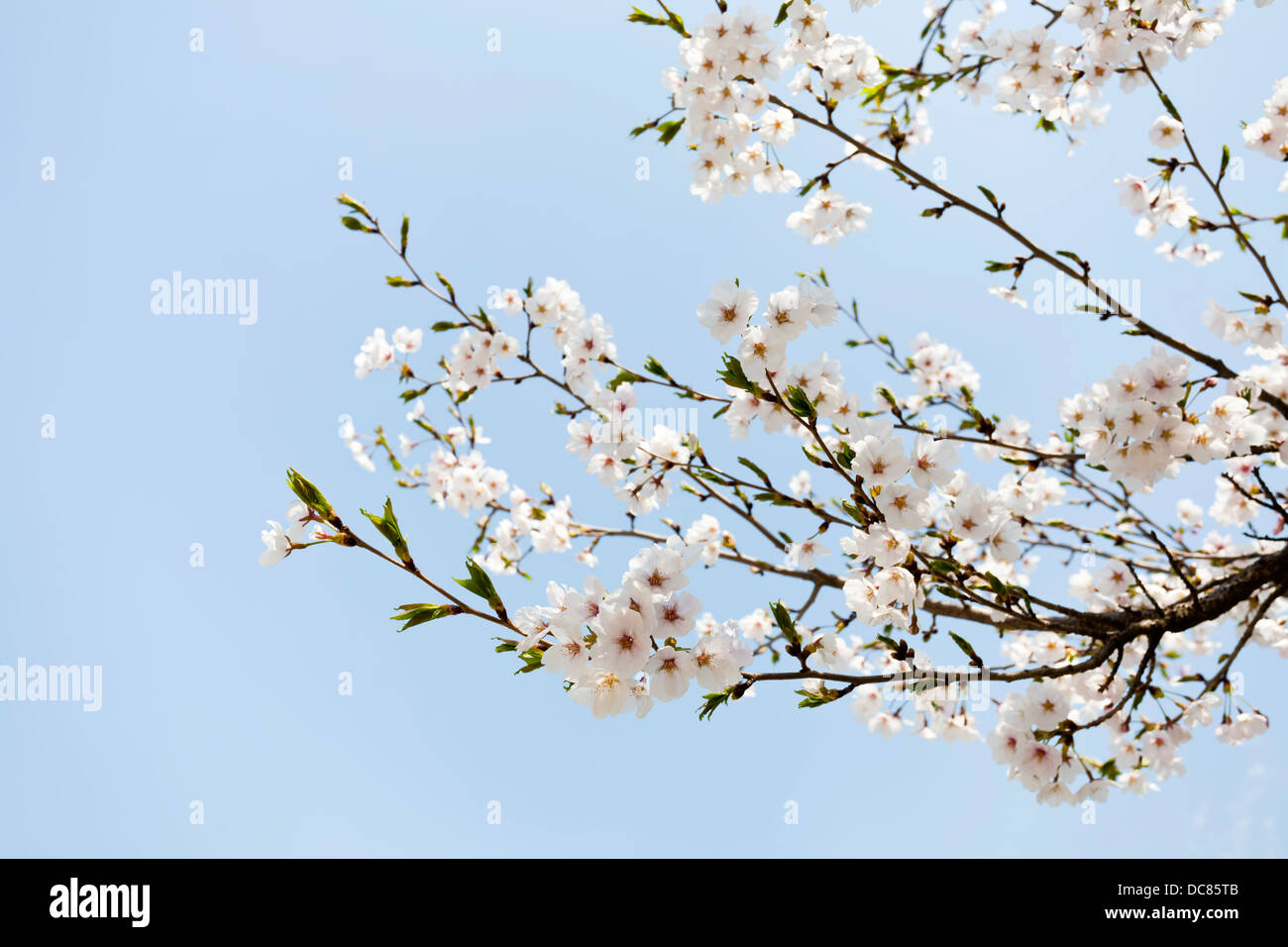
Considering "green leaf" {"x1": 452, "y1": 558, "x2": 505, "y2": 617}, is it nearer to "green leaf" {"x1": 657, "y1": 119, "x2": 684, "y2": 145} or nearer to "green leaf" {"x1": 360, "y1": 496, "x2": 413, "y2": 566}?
"green leaf" {"x1": 360, "y1": 496, "x2": 413, "y2": 566}

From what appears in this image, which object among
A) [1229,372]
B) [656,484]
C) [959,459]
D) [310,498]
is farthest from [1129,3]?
[310,498]

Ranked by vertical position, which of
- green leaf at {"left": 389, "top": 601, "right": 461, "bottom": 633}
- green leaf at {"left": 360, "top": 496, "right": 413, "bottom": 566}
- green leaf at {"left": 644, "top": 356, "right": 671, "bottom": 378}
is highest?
green leaf at {"left": 644, "top": 356, "right": 671, "bottom": 378}

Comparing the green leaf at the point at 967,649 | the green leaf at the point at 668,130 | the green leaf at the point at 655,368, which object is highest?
the green leaf at the point at 668,130

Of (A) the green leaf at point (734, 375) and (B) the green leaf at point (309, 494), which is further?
(A) the green leaf at point (734, 375)

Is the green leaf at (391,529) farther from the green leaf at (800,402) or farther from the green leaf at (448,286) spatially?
the green leaf at (448,286)

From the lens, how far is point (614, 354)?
394 centimetres

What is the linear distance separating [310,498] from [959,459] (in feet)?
6.38

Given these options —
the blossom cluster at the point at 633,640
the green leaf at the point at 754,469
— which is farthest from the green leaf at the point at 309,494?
the green leaf at the point at 754,469

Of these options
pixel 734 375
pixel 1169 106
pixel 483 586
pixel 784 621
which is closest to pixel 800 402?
pixel 734 375

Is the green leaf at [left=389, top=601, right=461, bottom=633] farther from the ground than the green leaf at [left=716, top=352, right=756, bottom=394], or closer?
closer

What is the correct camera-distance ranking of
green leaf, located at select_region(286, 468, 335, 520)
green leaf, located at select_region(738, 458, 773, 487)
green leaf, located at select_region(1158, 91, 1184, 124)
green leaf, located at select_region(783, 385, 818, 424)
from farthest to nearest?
green leaf, located at select_region(1158, 91, 1184, 124) → green leaf, located at select_region(738, 458, 773, 487) → green leaf, located at select_region(783, 385, 818, 424) → green leaf, located at select_region(286, 468, 335, 520)

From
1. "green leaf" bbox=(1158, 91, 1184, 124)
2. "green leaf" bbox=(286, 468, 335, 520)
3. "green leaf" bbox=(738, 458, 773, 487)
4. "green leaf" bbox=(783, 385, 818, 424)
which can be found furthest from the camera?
"green leaf" bbox=(1158, 91, 1184, 124)

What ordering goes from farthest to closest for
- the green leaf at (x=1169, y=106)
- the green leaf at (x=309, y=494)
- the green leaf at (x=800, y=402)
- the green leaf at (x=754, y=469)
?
the green leaf at (x=1169, y=106) → the green leaf at (x=754, y=469) → the green leaf at (x=800, y=402) → the green leaf at (x=309, y=494)

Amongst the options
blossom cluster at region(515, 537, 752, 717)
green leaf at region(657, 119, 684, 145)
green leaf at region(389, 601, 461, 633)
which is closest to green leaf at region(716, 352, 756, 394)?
blossom cluster at region(515, 537, 752, 717)
